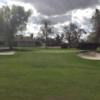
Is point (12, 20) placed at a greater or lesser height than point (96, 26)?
greater

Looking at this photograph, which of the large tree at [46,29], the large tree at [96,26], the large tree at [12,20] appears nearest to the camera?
the large tree at [12,20]

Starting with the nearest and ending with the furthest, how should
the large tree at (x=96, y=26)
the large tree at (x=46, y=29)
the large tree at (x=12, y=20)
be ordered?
1. the large tree at (x=12, y=20)
2. the large tree at (x=96, y=26)
3. the large tree at (x=46, y=29)

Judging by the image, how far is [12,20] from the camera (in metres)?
60.2

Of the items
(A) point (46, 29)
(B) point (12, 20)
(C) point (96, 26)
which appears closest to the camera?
(B) point (12, 20)

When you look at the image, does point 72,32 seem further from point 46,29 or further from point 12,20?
point 12,20

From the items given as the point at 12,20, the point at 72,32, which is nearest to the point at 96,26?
the point at 12,20

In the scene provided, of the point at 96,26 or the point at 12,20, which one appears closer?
the point at 12,20

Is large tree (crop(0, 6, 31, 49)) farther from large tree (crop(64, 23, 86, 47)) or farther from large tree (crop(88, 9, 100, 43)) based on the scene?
large tree (crop(64, 23, 86, 47))

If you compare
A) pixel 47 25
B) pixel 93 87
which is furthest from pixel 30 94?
pixel 47 25

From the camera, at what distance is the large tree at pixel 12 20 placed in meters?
57.9

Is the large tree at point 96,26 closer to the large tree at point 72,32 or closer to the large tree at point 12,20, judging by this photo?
the large tree at point 12,20

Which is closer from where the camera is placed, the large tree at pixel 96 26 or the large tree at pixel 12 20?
the large tree at pixel 12 20

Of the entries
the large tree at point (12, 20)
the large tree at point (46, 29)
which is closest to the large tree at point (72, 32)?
the large tree at point (46, 29)

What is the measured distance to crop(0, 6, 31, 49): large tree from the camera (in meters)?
57.9
